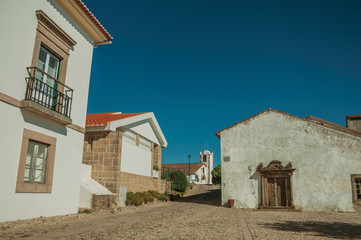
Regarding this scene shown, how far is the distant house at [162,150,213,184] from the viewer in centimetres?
6179

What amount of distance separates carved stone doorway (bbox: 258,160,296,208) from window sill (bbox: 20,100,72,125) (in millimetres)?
11873

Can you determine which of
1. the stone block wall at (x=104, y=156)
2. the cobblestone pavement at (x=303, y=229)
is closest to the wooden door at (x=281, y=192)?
the cobblestone pavement at (x=303, y=229)

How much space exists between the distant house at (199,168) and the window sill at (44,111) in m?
47.6

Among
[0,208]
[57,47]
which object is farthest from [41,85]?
[0,208]

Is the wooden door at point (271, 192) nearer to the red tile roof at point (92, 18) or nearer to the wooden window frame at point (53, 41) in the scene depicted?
the red tile roof at point (92, 18)

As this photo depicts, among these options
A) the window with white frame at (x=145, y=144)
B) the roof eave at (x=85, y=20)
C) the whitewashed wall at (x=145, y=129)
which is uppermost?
the roof eave at (x=85, y=20)

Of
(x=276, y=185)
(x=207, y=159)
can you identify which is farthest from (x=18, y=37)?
(x=207, y=159)

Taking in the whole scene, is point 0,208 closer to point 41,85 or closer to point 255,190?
point 41,85

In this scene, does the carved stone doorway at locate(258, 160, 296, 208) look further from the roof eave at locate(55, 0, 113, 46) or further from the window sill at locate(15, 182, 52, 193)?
the window sill at locate(15, 182, 52, 193)

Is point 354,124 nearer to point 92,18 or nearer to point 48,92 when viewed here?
point 92,18

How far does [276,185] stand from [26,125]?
1389 cm

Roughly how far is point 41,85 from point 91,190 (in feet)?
16.6

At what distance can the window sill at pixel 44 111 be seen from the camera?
7328 mm

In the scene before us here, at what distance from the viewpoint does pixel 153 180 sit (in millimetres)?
19422
